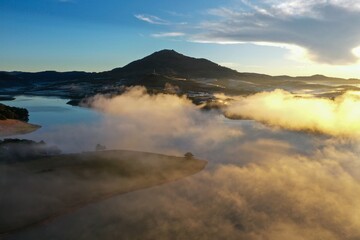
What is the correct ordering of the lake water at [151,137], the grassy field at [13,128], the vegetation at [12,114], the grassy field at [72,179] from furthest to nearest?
the vegetation at [12,114]
the grassy field at [13,128]
the lake water at [151,137]
the grassy field at [72,179]

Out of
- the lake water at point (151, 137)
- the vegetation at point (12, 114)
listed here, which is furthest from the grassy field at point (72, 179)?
the vegetation at point (12, 114)

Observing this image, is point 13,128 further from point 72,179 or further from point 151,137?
point 72,179

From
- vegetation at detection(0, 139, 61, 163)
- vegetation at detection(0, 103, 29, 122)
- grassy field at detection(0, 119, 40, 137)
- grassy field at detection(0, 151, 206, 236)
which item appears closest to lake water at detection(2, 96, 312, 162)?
grassy field at detection(0, 119, 40, 137)

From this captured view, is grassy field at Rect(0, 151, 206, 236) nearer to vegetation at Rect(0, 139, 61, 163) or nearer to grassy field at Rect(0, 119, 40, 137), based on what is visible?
vegetation at Rect(0, 139, 61, 163)

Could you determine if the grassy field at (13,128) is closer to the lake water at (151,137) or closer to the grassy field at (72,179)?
the lake water at (151,137)

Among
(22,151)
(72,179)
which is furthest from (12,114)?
(72,179)

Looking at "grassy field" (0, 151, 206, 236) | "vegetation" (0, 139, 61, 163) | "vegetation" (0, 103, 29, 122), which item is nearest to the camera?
"grassy field" (0, 151, 206, 236)
